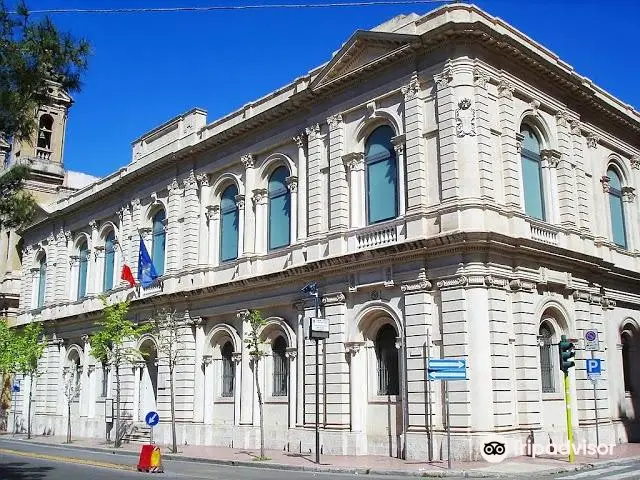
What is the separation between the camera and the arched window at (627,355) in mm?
29000

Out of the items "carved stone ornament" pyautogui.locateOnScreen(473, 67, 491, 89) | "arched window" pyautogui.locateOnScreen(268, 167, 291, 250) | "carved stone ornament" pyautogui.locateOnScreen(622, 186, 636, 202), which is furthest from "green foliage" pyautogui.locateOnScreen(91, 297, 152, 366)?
"carved stone ornament" pyautogui.locateOnScreen(622, 186, 636, 202)

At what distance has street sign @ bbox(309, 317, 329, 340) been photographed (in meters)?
23.0

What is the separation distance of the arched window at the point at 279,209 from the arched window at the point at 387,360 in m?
6.50

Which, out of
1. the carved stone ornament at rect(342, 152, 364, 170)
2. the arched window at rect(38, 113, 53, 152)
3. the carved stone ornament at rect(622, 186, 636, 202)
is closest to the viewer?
the carved stone ornament at rect(342, 152, 364, 170)

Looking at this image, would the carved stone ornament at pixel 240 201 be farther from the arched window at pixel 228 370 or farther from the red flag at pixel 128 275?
the red flag at pixel 128 275

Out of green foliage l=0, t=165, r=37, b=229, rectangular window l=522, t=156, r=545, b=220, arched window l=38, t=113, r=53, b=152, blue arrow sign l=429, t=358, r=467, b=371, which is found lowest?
blue arrow sign l=429, t=358, r=467, b=371

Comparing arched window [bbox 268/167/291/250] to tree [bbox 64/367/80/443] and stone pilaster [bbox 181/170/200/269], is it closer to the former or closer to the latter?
stone pilaster [bbox 181/170/200/269]

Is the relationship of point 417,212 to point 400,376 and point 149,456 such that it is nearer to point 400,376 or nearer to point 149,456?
point 400,376

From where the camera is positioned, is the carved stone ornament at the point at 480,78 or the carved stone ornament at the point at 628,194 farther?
the carved stone ornament at the point at 628,194

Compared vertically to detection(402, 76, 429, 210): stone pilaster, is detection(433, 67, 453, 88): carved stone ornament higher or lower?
higher

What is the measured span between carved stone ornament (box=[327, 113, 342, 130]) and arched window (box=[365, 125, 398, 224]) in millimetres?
1374

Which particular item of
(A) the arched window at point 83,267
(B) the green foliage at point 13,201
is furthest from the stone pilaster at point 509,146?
(A) the arched window at point 83,267

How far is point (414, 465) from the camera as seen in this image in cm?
2075

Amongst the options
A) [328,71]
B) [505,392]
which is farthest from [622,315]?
[328,71]
